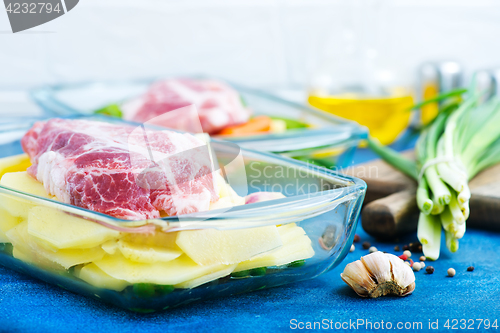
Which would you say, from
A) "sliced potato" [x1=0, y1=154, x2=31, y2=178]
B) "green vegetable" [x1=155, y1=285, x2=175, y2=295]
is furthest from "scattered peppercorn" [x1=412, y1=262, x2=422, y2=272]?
"sliced potato" [x1=0, y1=154, x2=31, y2=178]

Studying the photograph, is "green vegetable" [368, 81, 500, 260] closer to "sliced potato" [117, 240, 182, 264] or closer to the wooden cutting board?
the wooden cutting board

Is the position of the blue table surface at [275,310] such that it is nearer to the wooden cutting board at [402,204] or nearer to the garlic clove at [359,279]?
the garlic clove at [359,279]

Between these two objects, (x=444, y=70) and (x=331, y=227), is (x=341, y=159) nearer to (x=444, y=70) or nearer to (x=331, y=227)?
(x=331, y=227)

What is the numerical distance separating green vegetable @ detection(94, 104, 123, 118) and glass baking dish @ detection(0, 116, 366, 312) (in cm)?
93

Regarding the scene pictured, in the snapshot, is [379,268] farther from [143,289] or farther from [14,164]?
[14,164]

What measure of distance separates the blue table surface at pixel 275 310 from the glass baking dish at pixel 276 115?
1.64ft

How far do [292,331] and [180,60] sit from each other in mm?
2260

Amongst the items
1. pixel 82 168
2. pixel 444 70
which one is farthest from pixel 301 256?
pixel 444 70

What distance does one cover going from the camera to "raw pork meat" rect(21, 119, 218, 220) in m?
0.71

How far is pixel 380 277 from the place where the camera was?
2.41 ft

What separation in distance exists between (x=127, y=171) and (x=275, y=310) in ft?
0.99

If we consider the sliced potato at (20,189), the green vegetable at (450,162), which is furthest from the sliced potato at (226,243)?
the green vegetable at (450,162)

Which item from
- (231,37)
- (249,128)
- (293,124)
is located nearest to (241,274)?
(249,128)

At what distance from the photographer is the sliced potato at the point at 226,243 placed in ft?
2.05
